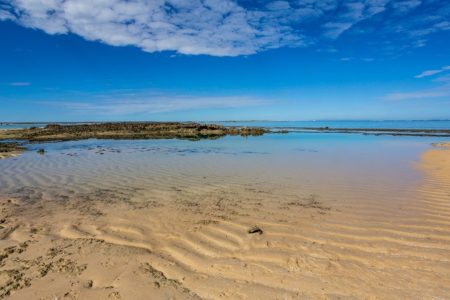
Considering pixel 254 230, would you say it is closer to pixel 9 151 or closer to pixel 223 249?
pixel 223 249

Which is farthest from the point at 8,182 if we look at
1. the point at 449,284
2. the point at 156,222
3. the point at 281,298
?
the point at 449,284

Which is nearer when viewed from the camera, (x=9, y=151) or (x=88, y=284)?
(x=88, y=284)

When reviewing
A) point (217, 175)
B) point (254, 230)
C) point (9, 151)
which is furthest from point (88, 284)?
point (9, 151)

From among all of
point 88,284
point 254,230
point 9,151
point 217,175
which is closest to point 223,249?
point 254,230

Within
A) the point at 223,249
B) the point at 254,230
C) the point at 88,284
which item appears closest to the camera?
the point at 88,284

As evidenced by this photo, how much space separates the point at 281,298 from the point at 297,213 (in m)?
3.39

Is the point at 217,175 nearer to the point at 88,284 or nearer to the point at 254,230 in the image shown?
the point at 254,230

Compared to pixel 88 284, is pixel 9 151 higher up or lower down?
lower down

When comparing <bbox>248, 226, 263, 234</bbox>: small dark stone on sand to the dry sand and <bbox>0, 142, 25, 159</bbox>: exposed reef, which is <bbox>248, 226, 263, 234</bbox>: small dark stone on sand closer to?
the dry sand

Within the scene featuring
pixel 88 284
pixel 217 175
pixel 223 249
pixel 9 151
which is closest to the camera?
pixel 88 284

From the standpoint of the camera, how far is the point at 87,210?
23.7ft

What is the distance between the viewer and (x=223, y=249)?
4.99m

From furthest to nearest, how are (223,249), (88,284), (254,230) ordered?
(254,230)
(223,249)
(88,284)

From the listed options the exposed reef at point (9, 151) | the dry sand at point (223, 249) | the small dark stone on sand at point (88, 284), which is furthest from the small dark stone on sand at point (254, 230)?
the exposed reef at point (9, 151)
